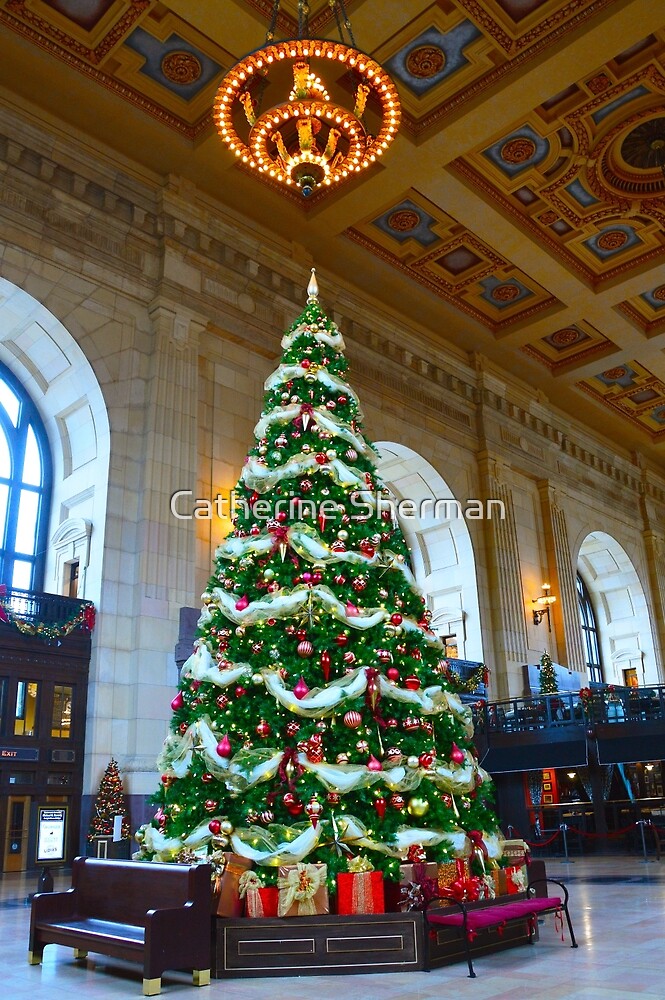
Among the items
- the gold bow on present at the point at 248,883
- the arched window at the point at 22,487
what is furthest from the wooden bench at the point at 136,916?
the arched window at the point at 22,487

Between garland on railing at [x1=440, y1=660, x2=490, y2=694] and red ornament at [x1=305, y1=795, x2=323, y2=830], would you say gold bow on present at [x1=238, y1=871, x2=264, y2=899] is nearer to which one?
red ornament at [x1=305, y1=795, x2=323, y2=830]

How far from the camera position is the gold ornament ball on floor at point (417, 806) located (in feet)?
18.7

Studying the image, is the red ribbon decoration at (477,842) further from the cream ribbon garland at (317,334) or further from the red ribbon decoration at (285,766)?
the cream ribbon garland at (317,334)

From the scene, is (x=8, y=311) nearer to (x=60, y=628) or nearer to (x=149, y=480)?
(x=149, y=480)

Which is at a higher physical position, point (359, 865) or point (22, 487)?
point (22, 487)

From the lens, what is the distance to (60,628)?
11.8 metres

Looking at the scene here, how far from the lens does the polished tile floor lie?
4.34 meters

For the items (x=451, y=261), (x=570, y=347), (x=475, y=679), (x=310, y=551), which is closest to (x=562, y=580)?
(x=475, y=679)

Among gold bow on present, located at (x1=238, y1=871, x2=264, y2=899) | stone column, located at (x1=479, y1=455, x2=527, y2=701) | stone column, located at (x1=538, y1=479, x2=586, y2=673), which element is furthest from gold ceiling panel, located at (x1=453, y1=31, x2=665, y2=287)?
gold bow on present, located at (x1=238, y1=871, x2=264, y2=899)

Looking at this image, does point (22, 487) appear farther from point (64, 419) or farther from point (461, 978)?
point (461, 978)

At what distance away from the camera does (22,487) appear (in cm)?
1438

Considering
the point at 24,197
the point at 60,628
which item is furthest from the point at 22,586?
the point at 24,197

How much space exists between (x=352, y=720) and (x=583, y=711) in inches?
413

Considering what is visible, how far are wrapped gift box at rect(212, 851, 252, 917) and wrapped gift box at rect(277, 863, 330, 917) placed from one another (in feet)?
0.84
